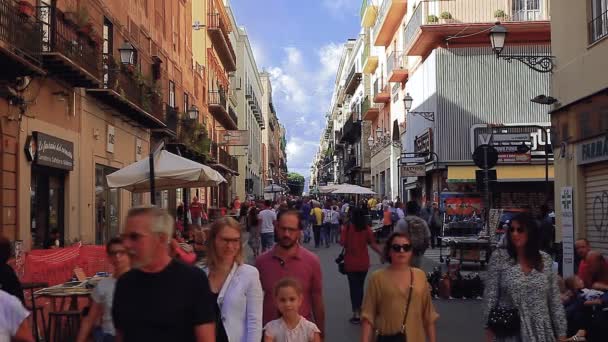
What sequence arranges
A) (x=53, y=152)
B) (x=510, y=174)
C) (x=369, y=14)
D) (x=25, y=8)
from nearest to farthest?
(x=25, y=8), (x=53, y=152), (x=510, y=174), (x=369, y=14)

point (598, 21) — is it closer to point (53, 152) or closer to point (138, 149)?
point (53, 152)

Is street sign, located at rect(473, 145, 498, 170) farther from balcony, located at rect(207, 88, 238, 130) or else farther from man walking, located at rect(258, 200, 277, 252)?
balcony, located at rect(207, 88, 238, 130)

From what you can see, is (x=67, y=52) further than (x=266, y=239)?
No

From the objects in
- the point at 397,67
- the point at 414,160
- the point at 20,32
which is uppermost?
the point at 397,67

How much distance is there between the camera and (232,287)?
4.95 m

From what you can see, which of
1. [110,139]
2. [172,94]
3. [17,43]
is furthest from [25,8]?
[172,94]

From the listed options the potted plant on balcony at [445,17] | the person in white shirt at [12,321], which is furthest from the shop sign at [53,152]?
the potted plant on balcony at [445,17]

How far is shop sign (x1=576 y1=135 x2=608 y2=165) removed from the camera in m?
15.1

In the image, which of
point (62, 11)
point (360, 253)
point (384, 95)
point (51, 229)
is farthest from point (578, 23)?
point (384, 95)

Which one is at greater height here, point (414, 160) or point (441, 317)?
point (414, 160)

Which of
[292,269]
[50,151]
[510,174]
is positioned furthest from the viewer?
[510,174]

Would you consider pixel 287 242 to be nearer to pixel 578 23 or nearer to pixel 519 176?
pixel 578 23

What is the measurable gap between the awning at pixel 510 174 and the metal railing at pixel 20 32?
63.9 ft

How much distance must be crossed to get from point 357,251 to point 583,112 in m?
7.48
